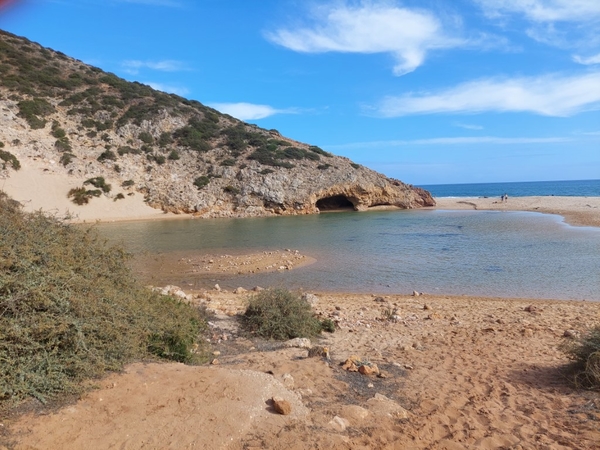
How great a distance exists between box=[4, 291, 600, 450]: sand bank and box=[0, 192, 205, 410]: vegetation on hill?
0.34m

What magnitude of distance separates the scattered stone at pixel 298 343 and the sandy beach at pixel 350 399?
0.19m

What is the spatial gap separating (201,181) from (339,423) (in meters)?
40.4

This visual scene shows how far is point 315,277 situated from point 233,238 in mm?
10484

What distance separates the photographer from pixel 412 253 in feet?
63.6

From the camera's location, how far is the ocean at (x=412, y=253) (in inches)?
539

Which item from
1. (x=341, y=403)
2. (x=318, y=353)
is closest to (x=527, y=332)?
(x=318, y=353)

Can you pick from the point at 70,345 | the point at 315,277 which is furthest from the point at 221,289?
the point at 70,345

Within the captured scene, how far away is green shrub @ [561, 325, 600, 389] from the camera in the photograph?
18.3 ft

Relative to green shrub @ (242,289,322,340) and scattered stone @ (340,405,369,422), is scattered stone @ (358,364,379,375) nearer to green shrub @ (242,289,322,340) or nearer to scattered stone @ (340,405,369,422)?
scattered stone @ (340,405,369,422)

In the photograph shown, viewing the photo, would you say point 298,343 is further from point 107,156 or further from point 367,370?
point 107,156

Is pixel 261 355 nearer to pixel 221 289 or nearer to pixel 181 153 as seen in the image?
pixel 221 289

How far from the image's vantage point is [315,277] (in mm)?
15094

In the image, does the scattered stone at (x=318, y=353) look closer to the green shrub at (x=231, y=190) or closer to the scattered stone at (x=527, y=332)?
the scattered stone at (x=527, y=332)

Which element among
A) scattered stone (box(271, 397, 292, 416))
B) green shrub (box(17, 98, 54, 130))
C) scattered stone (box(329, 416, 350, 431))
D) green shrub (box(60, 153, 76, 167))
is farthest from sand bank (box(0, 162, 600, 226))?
scattered stone (box(329, 416, 350, 431))
